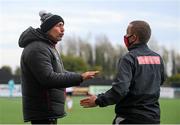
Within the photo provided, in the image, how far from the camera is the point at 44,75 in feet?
18.9

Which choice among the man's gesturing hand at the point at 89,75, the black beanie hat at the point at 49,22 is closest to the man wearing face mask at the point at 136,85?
the man's gesturing hand at the point at 89,75

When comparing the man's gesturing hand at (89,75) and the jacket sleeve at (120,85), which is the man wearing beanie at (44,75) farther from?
the jacket sleeve at (120,85)

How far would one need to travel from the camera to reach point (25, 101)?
19.5ft

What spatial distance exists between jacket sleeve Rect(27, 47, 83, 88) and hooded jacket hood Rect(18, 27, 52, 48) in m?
0.19

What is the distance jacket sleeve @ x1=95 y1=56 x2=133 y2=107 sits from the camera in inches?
214

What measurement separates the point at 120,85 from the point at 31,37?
121 centimetres

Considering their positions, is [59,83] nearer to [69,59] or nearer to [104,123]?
[104,123]

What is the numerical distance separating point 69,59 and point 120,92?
72282 millimetres

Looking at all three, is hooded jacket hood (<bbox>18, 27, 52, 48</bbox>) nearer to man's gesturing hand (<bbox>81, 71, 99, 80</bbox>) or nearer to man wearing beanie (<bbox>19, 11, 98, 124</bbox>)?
man wearing beanie (<bbox>19, 11, 98, 124</bbox>)

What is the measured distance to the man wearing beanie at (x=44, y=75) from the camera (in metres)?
5.76

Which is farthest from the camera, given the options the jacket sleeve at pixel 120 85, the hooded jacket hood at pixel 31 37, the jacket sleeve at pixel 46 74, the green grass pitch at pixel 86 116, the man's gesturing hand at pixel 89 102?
the green grass pitch at pixel 86 116

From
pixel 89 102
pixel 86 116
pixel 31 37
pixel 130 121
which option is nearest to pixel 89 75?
pixel 89 102

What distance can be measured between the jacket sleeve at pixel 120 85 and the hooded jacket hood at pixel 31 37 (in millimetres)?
958

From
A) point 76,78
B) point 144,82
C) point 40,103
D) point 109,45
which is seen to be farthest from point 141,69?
point 109,45
